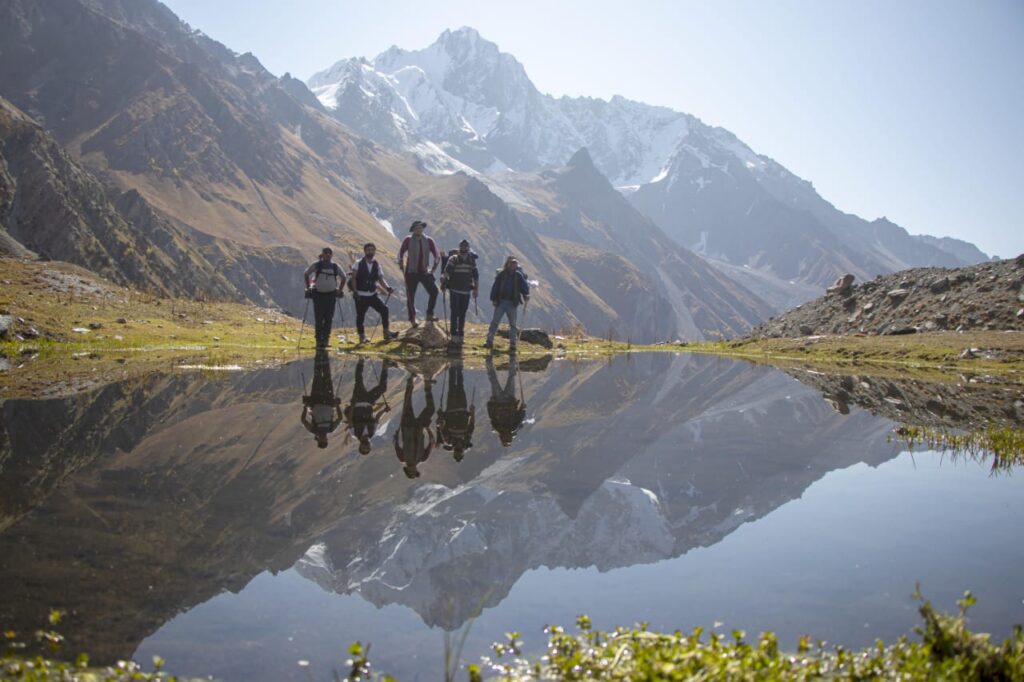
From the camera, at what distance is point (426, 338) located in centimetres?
2520

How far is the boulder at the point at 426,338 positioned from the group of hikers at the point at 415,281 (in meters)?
0.37

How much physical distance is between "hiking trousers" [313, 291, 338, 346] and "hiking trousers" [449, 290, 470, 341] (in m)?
4.05

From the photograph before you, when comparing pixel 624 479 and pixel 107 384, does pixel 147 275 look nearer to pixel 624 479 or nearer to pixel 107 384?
pixel 107 384

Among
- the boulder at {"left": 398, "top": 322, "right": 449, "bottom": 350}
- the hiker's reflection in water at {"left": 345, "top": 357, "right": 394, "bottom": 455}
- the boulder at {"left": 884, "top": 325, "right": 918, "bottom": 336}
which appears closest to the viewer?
the hiker's reflection in water at {"left": 345, "top": 357, "right": 394, "bottom": 455}

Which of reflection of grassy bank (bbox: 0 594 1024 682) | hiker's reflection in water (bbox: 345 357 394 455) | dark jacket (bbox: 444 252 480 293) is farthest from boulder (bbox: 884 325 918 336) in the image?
reflection of grassy bank (bbox: 0 594 1024 682)

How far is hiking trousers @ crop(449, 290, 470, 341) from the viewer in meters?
24.9

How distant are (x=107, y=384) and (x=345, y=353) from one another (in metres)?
9.97

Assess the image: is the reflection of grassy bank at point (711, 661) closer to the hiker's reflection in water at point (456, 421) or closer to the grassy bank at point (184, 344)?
the hiker's reflection in water at point (456, 421)

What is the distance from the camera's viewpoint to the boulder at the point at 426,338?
2517 centimetres

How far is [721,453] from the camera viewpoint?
10492mm

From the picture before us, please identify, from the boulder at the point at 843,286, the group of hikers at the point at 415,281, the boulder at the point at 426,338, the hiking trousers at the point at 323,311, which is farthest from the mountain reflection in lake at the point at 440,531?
the boulder at the point at 843,286

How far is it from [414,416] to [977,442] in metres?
8.71

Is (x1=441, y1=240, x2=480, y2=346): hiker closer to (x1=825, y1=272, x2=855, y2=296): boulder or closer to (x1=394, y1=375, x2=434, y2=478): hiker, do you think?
(x1=394, y1=375, x2=434, y2=478): hiker

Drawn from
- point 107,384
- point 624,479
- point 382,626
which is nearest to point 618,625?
point 382,626
